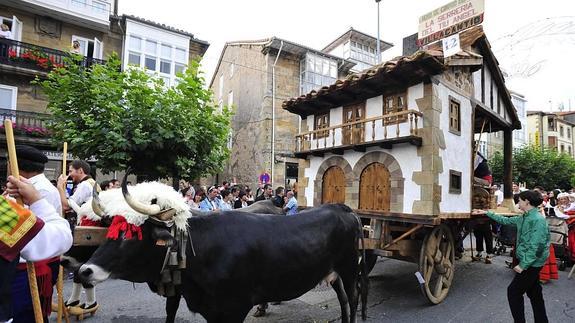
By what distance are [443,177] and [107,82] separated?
8737mm

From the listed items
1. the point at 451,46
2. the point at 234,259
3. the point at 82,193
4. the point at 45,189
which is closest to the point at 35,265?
the point at 45,189

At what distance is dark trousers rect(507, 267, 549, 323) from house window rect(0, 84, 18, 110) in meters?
20.1

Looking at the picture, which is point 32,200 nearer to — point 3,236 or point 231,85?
point 3,236

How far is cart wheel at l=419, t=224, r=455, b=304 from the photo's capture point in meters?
5.34

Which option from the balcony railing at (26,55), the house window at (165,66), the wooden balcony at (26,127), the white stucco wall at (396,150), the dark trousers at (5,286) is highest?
the house window at (165,66)

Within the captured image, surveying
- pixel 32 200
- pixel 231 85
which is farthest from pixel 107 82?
pixel 231 85

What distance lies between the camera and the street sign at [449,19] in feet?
23.1

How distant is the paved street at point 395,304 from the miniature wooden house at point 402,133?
58.1 inches

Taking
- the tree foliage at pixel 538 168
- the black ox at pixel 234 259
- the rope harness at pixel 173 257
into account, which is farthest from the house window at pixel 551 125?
the rope harness at pixel 173 257

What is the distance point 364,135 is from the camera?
666cm

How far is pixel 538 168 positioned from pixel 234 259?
3148 centimetres

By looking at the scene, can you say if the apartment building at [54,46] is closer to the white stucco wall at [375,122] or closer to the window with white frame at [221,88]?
the window with white frame at [221,88]

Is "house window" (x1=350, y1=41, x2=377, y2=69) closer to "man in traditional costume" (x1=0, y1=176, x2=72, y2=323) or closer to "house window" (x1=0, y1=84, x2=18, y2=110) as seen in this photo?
"house window" (x1=0, y1=84, x2=18, y2=110)

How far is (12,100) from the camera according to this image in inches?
627
